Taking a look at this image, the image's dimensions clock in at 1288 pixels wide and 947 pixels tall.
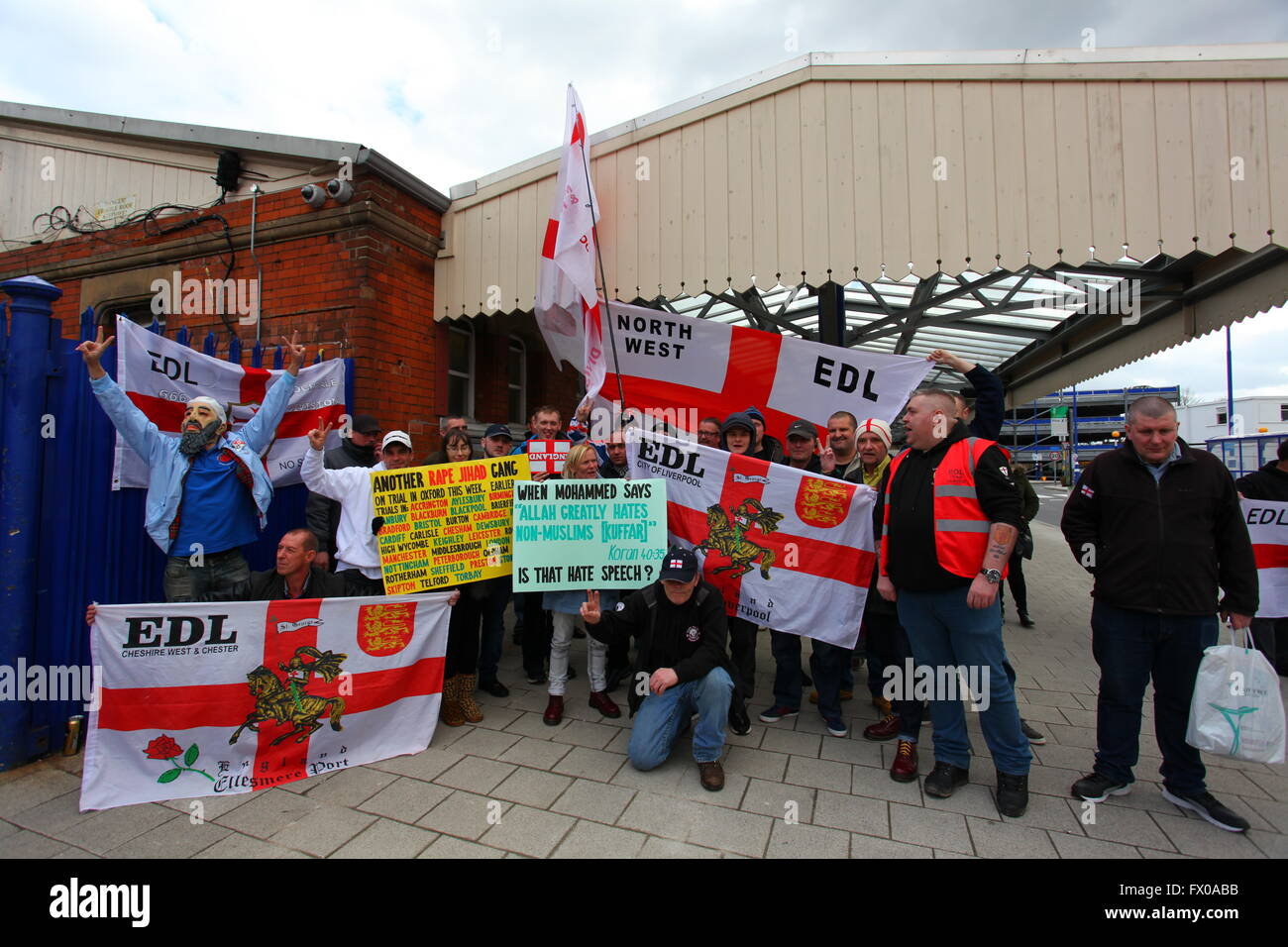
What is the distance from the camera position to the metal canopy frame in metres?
6.08

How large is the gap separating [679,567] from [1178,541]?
2.47 meters

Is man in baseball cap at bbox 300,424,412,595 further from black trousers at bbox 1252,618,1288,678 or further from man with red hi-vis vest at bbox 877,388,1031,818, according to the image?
black trousers at bbox 1252,618,1288,678

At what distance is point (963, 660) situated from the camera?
3074 mm

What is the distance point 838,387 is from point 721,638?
7.75ft

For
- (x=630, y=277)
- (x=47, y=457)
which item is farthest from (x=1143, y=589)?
(x=47, y=457)

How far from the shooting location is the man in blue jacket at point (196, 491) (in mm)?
3460

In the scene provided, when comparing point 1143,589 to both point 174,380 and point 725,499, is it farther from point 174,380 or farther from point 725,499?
point 174,380

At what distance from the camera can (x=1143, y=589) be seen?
9.70 ft

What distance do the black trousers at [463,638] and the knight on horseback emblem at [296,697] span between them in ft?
2.53

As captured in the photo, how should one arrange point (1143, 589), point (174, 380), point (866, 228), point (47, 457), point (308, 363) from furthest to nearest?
point (308, 363) → point (866, 228) → point (174, 380) → point (47, 457) → point (1143, 589)

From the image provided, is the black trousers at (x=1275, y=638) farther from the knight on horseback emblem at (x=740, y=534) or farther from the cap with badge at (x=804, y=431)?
the knight on horseback emblem at (x=740, y=534)

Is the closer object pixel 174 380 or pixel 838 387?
pixel 174 380
